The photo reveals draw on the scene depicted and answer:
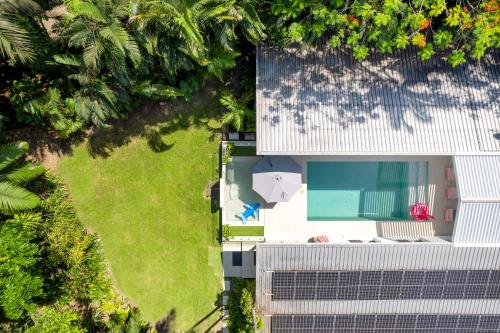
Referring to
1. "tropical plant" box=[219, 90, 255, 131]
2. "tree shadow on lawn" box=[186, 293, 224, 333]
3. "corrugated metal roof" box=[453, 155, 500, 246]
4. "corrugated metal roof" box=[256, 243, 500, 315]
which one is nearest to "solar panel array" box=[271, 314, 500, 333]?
"corrugated metal roof" box=[256, 243, 500, 315]

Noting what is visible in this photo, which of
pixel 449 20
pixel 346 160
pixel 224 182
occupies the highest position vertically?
pixel 449 20

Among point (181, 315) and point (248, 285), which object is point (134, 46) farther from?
point (181, 315)

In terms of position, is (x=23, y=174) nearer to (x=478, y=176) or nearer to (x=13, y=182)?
(x=13, y=182)

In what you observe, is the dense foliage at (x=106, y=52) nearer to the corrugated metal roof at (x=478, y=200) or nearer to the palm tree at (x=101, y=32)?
the palm tree at (x=101, y=32)

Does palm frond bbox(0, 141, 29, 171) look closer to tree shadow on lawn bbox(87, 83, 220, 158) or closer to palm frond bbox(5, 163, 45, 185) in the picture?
palm frond bbox(5, 163, 45, 185)

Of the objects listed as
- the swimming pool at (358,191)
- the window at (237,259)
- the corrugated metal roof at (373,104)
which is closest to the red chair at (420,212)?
the swimming pool at (358,191)

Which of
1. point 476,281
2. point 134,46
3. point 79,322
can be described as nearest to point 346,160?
point 476,281
